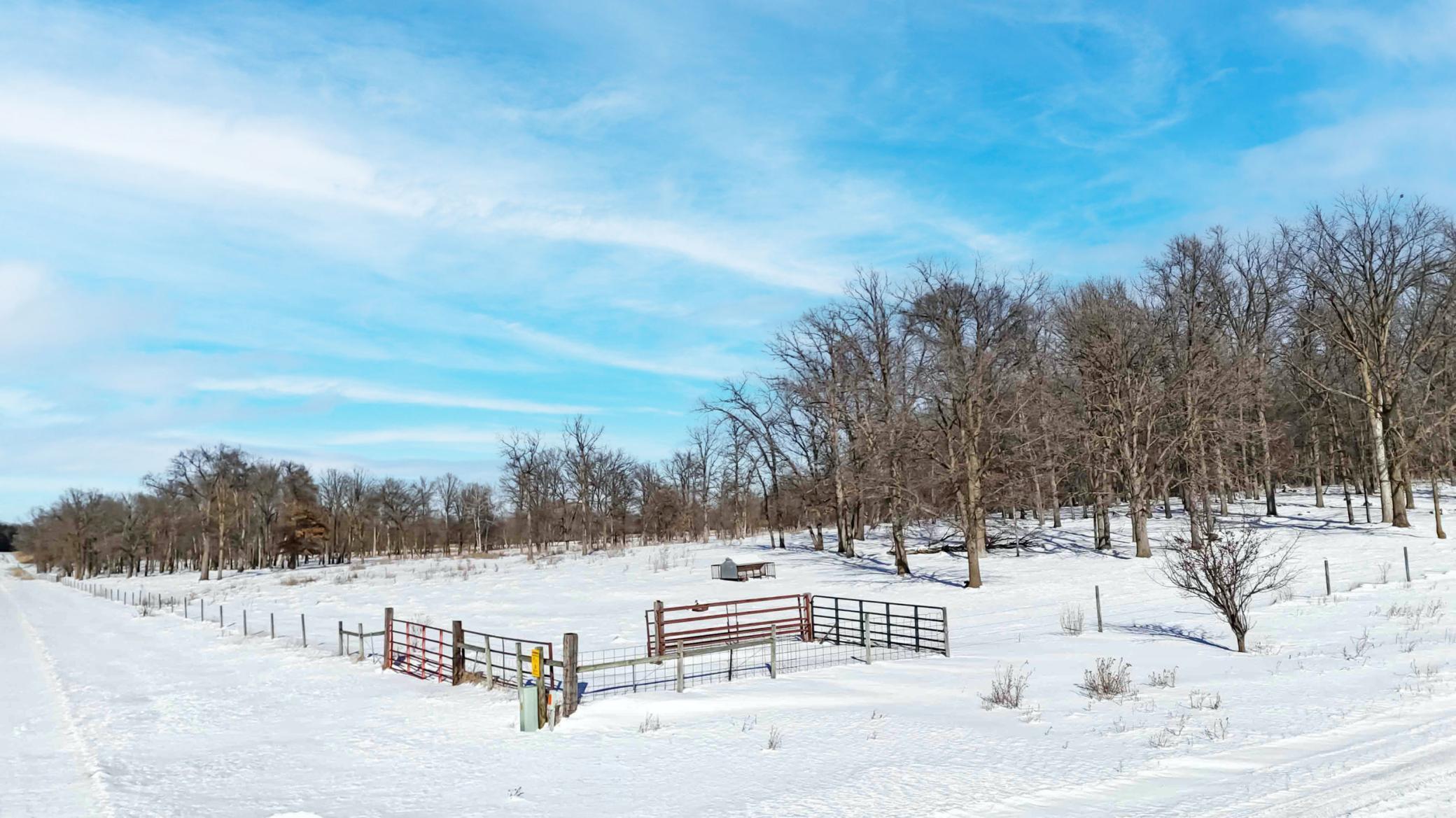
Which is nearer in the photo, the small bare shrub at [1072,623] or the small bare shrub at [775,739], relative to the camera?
the small bare shrub at [775,739]

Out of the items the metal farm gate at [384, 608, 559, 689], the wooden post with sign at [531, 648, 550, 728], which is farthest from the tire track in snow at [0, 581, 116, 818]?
the metal farm gate at [384, 608, 559, 689]

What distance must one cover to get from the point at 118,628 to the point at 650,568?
80.7ft

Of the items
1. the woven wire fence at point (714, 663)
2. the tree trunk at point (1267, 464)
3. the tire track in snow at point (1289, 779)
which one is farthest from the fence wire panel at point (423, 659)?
the tree trunk at point (1267, 464)

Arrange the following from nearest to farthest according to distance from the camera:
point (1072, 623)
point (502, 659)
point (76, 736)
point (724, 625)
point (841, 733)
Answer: point (841, 733) < point (76, 736) < point (502, 659) < point (1072, 623) < point (724, 625)

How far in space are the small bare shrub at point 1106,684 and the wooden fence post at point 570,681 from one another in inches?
327

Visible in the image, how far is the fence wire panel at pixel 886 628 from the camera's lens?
20.8 m

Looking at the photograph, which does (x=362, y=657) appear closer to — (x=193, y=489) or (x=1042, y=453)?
(x=1042, y=453)

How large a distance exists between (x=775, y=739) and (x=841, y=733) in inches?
43.4

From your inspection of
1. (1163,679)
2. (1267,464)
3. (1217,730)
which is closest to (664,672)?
(1163,679)

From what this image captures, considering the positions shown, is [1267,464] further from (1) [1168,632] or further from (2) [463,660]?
(2) [463,660]

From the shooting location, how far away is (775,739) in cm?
1295

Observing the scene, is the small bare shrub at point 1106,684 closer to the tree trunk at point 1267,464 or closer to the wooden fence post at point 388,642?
the wooden fence post at point 388,642

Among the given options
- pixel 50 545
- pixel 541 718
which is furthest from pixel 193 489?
pixel 541 718

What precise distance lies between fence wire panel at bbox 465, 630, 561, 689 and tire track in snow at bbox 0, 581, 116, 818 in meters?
5.88
